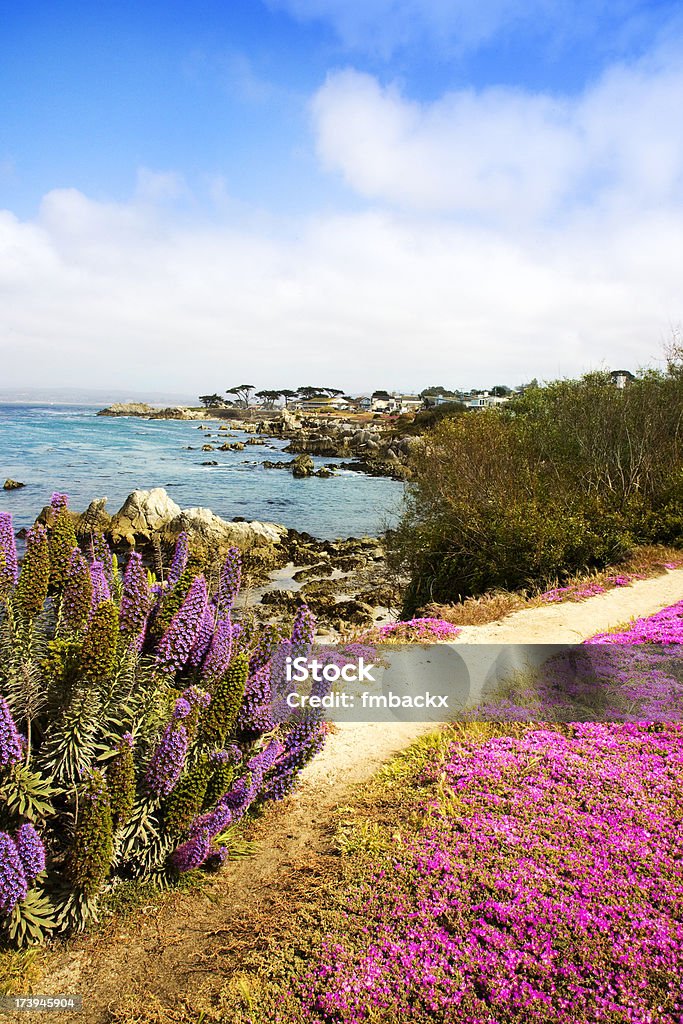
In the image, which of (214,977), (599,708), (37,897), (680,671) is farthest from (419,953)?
(680,671)

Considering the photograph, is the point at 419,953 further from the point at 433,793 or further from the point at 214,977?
the point at 433,793

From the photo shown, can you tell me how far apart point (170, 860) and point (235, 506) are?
32.1 meters

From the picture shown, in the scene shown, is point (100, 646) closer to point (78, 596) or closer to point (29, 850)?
point (78, 596)

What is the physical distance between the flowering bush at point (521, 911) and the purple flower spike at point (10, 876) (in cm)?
174

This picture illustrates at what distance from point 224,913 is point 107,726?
1.60m

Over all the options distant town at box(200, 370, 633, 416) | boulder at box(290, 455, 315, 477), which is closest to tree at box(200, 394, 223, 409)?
distant town at box(200, 370, 633, 416)

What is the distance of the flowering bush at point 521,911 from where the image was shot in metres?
3.41

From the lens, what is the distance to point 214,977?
3697 mm

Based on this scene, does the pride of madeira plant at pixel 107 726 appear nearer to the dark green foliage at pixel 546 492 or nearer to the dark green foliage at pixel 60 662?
the dark green foliage at pixel 60 662

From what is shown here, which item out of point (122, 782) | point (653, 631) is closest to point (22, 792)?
point (122, 782)

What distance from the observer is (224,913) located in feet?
14.3

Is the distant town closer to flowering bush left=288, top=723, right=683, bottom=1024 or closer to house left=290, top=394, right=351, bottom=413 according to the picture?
house left=290, top=394, right=351, bottom=413

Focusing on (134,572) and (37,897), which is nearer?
(37,897)

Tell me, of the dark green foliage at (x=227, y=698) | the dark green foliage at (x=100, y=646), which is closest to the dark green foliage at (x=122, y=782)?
the dark green foliage at (x=100, y=646)
